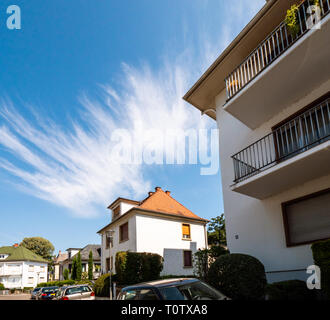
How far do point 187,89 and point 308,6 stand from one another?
638 centimetres

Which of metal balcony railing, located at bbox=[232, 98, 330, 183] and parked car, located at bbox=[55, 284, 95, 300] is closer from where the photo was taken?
metal balcony railing, located at bbox=[232, 98, 330, 183]

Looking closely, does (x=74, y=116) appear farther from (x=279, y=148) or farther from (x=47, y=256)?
(x=47, y=256)

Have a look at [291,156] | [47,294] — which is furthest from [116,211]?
[291,156]

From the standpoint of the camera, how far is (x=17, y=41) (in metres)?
10.8

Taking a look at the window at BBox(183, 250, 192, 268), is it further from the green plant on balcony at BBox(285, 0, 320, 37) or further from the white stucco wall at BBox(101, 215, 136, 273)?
the green plant on balcony at BBox(285, 0, 320, 37)

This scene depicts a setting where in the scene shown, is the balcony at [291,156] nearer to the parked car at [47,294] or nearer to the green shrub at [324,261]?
the green shrub at [324,261]

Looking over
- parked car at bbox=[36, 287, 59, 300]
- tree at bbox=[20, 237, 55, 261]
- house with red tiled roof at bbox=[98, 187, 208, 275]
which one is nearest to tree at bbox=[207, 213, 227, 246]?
house with red tiled roof at bbox=[98, 187, 208, 275]

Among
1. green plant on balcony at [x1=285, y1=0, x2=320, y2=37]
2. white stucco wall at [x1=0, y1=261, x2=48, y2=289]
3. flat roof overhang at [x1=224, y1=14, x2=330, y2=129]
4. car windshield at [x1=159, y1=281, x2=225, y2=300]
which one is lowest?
white stucco wall at [x1=0, y1=261, x2=48, y2=289]

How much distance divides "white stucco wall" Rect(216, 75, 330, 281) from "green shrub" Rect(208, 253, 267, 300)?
2.55 ft

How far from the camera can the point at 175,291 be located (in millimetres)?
5121

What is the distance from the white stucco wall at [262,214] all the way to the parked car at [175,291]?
164 inches

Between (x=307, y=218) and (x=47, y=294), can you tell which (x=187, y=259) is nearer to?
(x=47, y=294)

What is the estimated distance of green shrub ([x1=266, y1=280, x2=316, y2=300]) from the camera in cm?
744

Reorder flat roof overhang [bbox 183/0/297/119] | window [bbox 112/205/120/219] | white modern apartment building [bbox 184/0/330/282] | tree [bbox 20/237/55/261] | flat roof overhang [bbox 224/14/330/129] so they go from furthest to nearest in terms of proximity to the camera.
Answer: tree [bbox 20/237/55/261]
window [bbox 112/205/120/219]
flat roof overhang [bbox 183/0/297/119]
white modern apartment building [bbox 184/0/330/282]
flat roof overhang [bbox 224/14/330/129]
